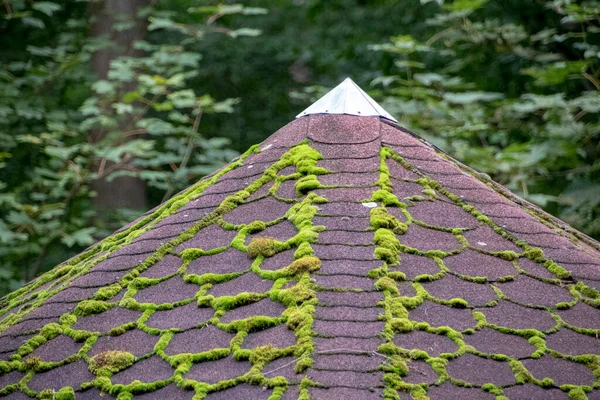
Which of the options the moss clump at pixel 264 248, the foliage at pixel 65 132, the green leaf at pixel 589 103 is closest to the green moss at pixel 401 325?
the moss clump at pixel 264 248

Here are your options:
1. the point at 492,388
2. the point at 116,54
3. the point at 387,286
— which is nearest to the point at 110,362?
the point at 387,286

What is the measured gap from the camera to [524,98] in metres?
6.70

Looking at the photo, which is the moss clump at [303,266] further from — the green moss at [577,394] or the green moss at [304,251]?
the green moss at [577,394]

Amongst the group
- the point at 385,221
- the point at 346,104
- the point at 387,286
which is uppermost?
the point at 346,104

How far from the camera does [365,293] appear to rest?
6.23 feet

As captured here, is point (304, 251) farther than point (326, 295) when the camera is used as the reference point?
Yes

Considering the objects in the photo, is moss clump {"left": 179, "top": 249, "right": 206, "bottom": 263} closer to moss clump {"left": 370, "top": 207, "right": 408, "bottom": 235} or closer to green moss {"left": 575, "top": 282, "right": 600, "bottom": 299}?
moss clump {"left": 370, "top": 207, "right": 408, "bottom": 235}

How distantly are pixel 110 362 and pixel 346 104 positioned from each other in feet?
4.16

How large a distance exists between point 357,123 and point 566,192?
3.09 m

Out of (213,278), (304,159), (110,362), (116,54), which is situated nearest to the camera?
(110,362)

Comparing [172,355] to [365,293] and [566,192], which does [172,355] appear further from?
[566,192]

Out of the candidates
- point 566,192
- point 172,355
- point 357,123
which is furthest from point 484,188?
point 566,192

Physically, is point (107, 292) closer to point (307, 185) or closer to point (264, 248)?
point (264, 248)

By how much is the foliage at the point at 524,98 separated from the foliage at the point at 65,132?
1814mm
